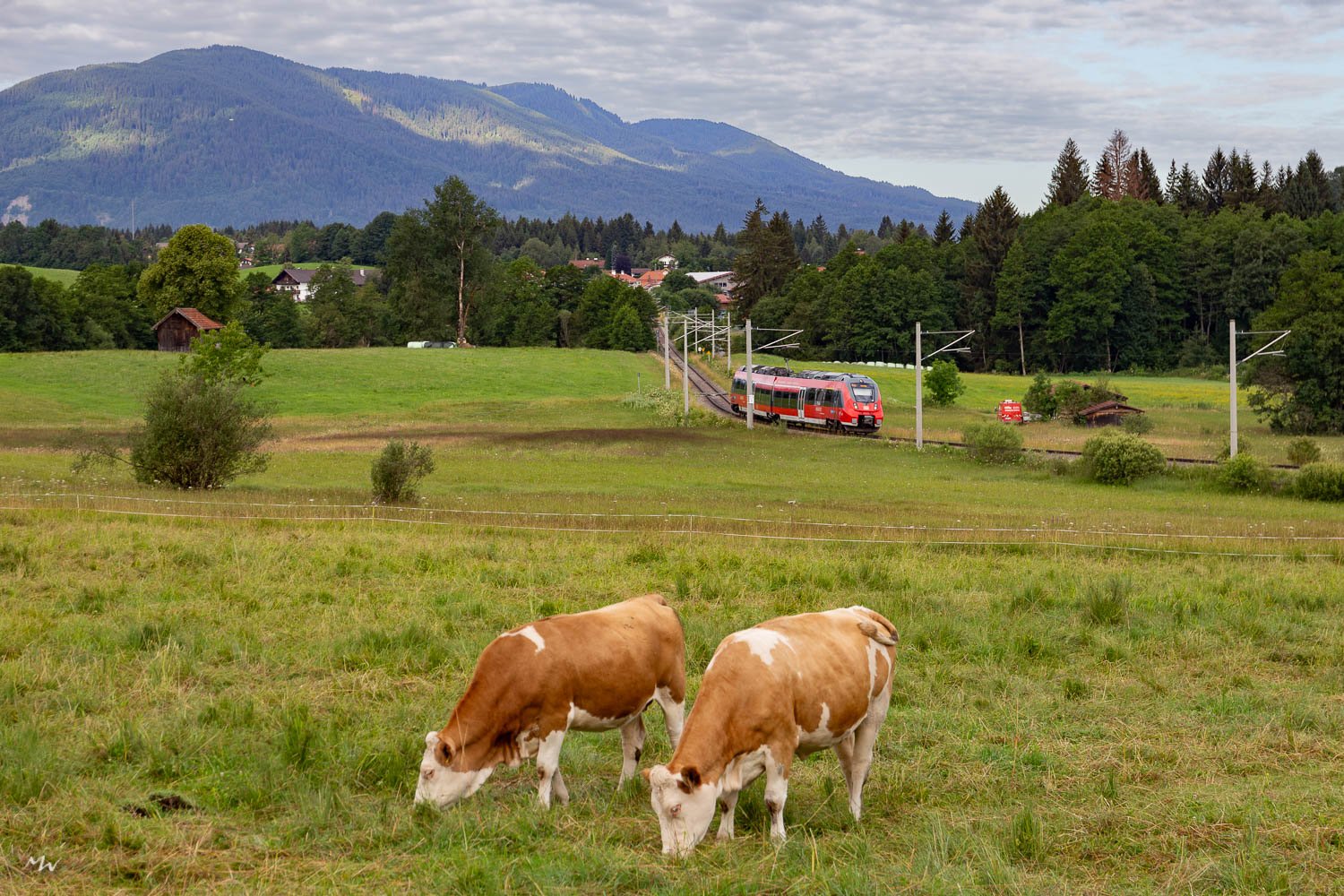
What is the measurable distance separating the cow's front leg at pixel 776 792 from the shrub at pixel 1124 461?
40.7 meters

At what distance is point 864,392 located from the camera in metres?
68.9

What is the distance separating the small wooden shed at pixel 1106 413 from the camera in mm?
76500

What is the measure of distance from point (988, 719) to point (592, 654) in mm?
4272

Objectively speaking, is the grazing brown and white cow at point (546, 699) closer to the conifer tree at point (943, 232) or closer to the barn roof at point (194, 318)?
the barn roof at point (194, 318)

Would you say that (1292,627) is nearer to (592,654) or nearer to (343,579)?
(592,654)

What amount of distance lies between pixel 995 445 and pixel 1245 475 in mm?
12026

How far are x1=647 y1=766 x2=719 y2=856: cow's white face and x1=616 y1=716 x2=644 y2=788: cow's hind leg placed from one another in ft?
5.77

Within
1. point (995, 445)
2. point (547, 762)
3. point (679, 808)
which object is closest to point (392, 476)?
point (547, 762)

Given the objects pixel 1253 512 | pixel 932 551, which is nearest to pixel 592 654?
pixel 932 551

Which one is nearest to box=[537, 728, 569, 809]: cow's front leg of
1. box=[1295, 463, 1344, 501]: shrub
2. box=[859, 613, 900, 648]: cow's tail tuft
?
box=[859, 613, 900, 648]: cow's tail tuft

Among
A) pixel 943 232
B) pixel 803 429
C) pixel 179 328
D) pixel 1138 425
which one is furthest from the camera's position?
pixel 943 232

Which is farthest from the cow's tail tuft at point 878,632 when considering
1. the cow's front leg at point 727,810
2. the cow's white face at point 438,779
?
the cow's white face at point 438,779

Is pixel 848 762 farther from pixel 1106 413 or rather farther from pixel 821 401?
pixel 1106 413

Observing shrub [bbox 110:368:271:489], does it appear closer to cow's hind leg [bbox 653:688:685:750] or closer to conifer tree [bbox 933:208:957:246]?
cow's hind leg [bbox 653:688:685:750]
